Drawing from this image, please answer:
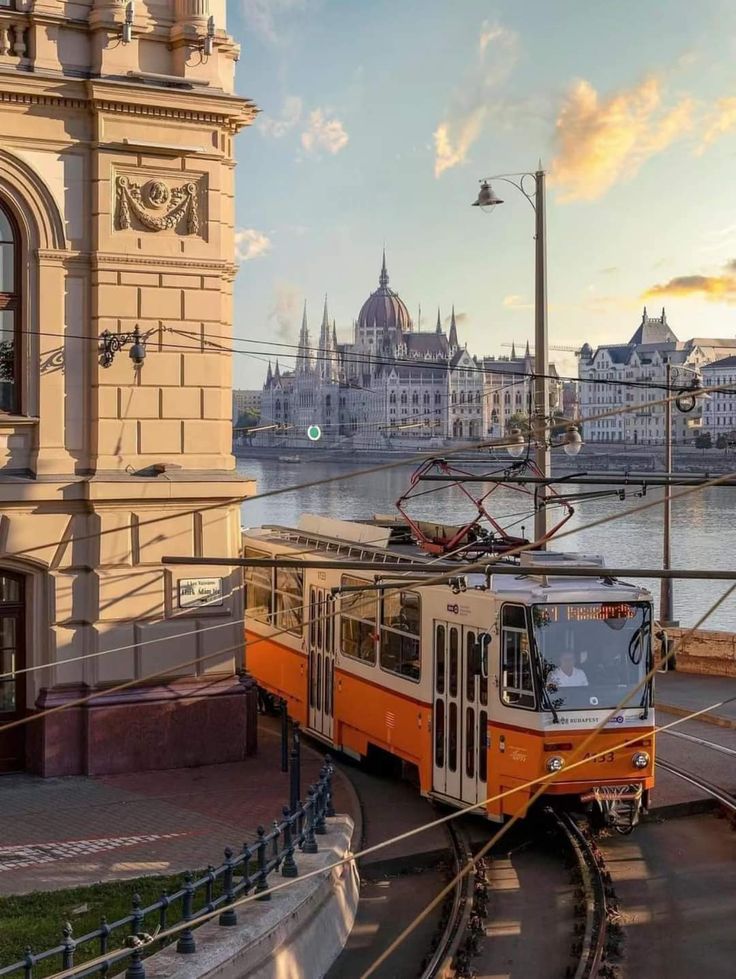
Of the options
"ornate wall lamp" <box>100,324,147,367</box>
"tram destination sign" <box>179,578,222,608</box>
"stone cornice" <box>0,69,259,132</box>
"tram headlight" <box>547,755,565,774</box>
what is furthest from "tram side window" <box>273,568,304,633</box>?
"stone cornice" <box>0,69,259,132</box>

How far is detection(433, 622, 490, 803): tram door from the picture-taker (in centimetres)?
1307

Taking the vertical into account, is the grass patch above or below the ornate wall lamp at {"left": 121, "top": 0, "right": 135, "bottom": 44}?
below

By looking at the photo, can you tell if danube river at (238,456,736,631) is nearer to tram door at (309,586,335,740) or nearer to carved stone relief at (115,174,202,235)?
tram door at (309,586,335,740)

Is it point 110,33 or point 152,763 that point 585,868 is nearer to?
point 152,763

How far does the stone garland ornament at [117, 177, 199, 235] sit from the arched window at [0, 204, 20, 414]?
4.04 ft

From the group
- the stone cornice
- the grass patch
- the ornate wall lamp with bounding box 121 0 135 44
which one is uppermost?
the ornate wall lamp with bounding box 121 0 135 44

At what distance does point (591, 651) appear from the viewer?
12820mm

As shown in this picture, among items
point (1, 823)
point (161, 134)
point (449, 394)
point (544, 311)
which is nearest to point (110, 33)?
point (161, 134)

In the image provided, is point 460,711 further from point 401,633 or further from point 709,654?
point 709,654

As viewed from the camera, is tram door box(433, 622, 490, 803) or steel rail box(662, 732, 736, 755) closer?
tram door box(433, 622, 490, 803)

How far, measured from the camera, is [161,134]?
50.8 ft

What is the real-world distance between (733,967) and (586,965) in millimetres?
1167

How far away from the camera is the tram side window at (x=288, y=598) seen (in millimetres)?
17656

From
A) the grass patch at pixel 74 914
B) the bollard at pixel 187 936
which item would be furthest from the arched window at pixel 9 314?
the bollard at pixel 187 936
